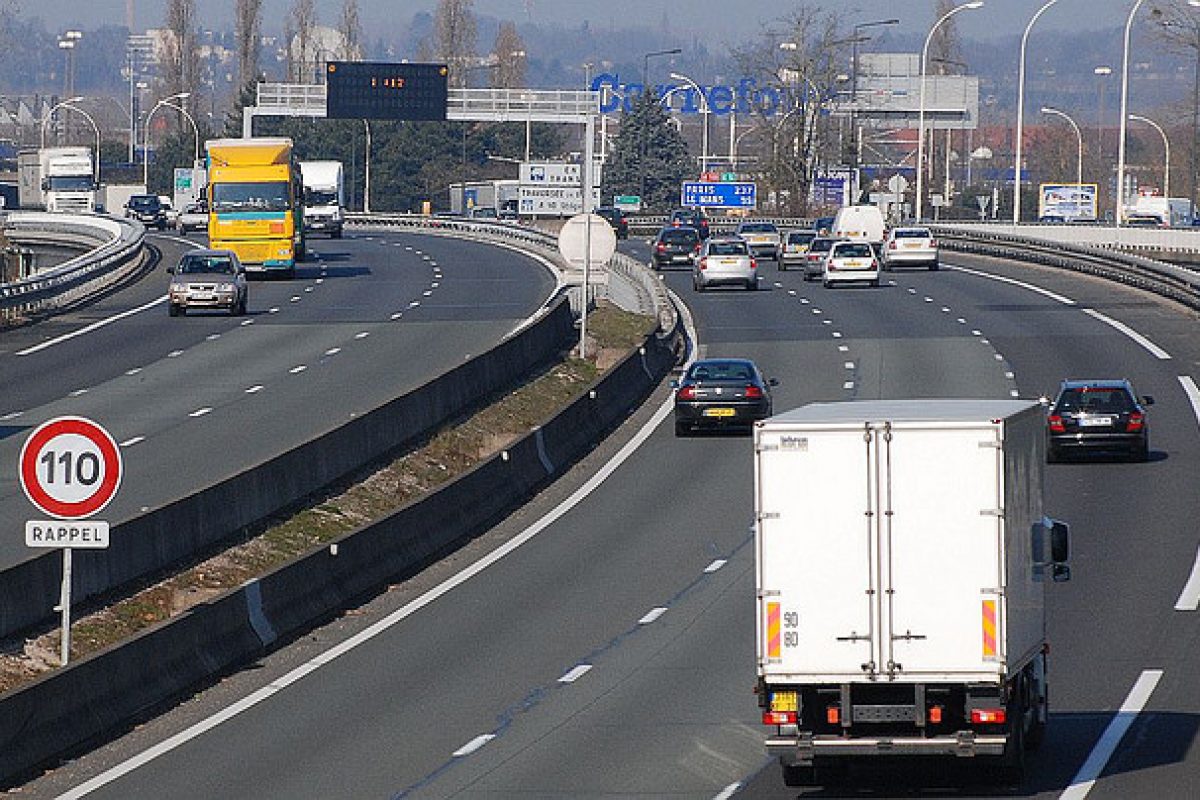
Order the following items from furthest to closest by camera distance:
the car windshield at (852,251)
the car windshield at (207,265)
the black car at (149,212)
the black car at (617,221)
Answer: the black car at (149,212)
the black car at (617,221)
the car windshield at (852,251)
the car windshield at (207,265)

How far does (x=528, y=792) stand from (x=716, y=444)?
24.0m

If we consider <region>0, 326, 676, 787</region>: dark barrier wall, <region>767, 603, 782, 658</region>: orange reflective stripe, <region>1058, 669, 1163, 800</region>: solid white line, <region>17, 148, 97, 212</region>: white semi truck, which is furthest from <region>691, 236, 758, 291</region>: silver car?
<region>17, 148, 97, 212</region>: white semi truck

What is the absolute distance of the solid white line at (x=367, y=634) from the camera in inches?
701

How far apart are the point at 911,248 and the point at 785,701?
6845 centimetres

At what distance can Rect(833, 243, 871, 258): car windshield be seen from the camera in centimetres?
A: 7481

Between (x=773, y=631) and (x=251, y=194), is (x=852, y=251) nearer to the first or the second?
(x=251, y=194)

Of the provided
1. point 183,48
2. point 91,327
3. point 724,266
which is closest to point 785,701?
point 91,327

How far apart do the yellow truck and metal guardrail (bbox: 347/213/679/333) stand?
9267 millimetres

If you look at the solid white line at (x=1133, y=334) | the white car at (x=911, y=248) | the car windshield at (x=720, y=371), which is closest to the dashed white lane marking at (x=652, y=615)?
the car windshield at (x=720, y=371)

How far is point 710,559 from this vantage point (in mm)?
28656

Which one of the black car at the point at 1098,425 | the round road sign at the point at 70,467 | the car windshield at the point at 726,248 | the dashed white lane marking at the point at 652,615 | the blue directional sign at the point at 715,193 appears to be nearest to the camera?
the round road sign at the point at 70,467

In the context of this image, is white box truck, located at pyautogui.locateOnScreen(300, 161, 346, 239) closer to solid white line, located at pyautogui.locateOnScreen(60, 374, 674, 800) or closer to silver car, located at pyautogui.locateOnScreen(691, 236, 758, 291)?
silver car, located at pyautogui.locateOnScreen(691, 236, 758, 291)

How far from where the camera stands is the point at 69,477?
1855 cm

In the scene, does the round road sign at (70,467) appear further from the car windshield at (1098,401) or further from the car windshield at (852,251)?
the car windshield at (852,251)
